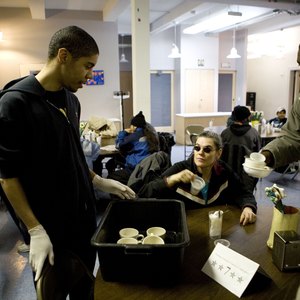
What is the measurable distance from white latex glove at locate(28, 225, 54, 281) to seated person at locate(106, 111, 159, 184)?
2217mm

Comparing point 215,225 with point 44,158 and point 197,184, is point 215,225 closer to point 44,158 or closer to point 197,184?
point 197,184

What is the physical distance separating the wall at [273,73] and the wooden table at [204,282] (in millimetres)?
8996

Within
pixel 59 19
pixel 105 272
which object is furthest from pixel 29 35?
pixel 105 272

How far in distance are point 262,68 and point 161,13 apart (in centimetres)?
503

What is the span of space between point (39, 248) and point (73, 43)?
827 mm

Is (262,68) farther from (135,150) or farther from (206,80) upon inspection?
(135,150)

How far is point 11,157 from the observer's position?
114cm

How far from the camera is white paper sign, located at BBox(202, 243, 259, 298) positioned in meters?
1.05

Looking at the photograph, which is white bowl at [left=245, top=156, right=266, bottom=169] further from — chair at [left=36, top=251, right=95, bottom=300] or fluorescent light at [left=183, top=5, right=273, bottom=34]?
fluorescent light at [left=183, top=5, right=273, bottom=34]

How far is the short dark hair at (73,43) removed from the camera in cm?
126

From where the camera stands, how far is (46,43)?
6.49 metres

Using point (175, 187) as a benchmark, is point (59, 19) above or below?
above

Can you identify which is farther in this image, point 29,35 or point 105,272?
point 29,35

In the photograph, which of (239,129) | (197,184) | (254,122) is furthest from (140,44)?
(197,184)
